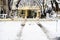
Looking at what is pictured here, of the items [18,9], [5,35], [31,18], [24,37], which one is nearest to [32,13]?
[31,18]

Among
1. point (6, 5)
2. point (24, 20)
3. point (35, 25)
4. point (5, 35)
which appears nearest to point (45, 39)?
point (35, 25)

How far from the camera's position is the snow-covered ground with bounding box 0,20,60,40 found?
1.84 metres

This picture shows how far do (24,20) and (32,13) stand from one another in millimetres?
134

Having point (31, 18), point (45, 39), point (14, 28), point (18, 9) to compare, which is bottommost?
point (45, 39)

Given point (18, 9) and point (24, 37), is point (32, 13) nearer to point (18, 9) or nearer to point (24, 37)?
point (18, 9)

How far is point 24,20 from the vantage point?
1.84 meters

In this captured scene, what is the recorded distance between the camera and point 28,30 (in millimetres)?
1860

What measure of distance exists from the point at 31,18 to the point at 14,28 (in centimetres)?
25

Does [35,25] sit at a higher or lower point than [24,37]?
higher

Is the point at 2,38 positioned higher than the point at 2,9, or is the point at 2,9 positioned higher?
the point at 2,9

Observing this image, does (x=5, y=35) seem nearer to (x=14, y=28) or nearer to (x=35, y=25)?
(x=14, y=28)

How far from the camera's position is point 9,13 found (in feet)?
6.04

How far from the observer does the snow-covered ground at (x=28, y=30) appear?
6.03ft

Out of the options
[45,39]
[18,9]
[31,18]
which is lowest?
[45,39]
